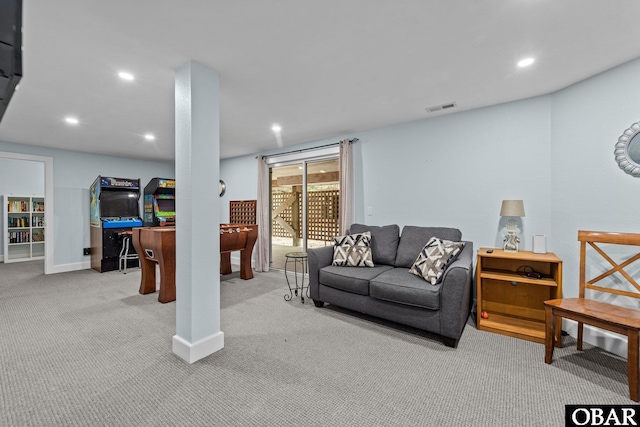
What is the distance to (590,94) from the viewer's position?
2.48m

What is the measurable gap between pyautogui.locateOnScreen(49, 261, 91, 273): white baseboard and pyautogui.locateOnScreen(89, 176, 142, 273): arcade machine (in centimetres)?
15

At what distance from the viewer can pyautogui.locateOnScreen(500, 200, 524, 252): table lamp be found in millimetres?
2760

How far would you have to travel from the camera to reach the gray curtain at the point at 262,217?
5133 millimetres

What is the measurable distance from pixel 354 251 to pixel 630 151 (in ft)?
8.40

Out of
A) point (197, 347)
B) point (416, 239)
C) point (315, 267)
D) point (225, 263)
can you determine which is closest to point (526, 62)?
point (416, 239)

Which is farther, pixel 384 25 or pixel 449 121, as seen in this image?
pixel 449 121

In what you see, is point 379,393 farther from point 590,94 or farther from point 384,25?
point 590,94

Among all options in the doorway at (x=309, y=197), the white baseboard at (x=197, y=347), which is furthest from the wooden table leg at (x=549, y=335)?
the doorway at (x=309, y=197)

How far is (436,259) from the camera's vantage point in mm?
2709

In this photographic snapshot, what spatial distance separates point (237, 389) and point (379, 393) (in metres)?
0.93

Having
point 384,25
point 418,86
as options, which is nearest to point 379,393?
point 384,25

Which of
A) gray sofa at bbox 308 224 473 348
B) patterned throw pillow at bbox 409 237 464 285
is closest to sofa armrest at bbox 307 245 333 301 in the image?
gray sofa at bbox 308 224 473 348

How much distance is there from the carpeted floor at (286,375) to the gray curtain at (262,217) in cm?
212

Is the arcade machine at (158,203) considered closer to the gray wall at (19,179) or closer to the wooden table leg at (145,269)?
the wooden table leg at (145,269)
